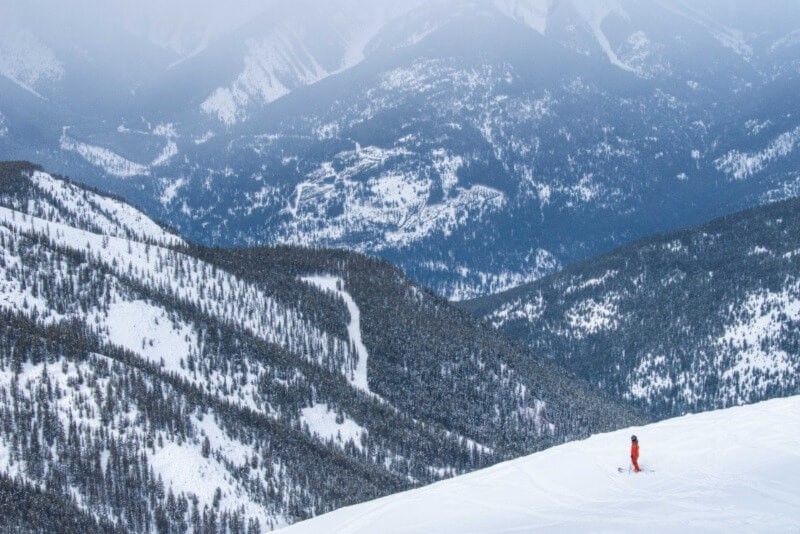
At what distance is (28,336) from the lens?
655 feet

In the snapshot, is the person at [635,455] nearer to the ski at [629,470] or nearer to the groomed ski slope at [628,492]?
the ski at [629,470]

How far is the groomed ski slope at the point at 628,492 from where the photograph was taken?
6812cm

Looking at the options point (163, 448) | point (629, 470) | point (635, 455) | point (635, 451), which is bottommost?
point (629, 470)

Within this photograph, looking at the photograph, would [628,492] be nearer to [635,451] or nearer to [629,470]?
[635,451]

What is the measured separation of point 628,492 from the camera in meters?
74.3

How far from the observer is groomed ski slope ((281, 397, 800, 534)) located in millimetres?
68125

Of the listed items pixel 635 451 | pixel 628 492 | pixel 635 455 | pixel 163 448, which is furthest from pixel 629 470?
pixel 163 448

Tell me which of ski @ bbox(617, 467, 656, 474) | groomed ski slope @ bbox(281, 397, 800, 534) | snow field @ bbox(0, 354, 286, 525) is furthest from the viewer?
snow field @ bbox(0, 354, 286, 525)

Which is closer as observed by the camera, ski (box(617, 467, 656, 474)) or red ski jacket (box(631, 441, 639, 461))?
red ski jacket (box(631, 441, 639, 461))

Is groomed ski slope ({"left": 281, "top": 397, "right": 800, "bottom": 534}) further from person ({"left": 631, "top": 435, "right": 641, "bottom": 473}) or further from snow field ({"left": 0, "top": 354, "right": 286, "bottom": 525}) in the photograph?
snow field ({"left": 0, "top": 354, "right": 286, "bottom": 525})

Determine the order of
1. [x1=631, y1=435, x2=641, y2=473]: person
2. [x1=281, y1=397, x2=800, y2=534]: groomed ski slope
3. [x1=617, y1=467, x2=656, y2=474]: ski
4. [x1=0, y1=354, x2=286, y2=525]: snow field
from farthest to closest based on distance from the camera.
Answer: [x1=0, y1=354, x2=286, y2=525]: snow field
[x1=617, y1=467, x2=656, y2=474]: ski
[x1=631, y1=435, x2=641, y2=473]: person
[x1=281, y1=397, x2=800, y2=534]: groomed ski slope

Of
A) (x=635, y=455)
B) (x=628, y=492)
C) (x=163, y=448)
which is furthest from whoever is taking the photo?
(x=163, y=448)

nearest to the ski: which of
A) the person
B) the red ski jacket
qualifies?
the person

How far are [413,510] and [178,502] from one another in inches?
4297
